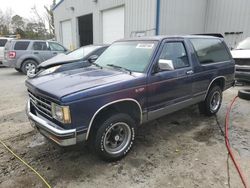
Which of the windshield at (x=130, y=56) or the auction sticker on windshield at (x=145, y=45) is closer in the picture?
the windshield at (x=130, y=56)

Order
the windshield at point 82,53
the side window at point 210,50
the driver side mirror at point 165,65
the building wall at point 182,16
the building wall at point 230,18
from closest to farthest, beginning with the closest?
the driver side mirror at point 165,65, the side window at point 210,50, the windshield at point 82,53, the building wall at point 182,16, the building wall at point 230,18

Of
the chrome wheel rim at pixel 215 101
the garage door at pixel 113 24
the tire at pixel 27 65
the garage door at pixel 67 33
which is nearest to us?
the chrome wheel rim at pixel 215 101

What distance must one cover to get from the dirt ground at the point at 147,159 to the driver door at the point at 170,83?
2.07 feet

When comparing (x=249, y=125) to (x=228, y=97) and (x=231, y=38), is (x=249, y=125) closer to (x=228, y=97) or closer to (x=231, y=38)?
(x=228, y=97)

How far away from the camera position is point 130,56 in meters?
3.90

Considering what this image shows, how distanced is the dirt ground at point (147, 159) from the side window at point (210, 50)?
137 centimetres

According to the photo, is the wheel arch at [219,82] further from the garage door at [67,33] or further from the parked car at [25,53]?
the garage door at [67,33]

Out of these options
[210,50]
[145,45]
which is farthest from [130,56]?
[210,50]

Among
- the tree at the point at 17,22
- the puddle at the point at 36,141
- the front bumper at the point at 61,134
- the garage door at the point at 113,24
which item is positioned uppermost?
the tree at the point at 17,22

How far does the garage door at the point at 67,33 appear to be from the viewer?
63.5 feet

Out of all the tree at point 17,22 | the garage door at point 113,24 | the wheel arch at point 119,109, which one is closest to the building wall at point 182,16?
the garage door at point 113,24

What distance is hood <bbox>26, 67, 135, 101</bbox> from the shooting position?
285cm

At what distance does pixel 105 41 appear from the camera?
15289 mm

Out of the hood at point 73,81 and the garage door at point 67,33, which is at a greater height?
the garage door at point 67,33
